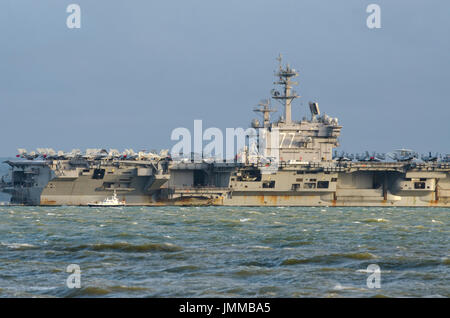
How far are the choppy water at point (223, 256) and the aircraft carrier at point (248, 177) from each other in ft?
40.1

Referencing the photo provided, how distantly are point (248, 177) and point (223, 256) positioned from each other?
28803 mm

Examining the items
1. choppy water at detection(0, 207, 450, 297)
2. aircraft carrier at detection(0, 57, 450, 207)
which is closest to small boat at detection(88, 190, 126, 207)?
aircraft carrier at detection(0, 57, 450, 207)

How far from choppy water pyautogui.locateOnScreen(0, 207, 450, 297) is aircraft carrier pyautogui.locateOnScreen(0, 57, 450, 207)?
12.2 meters

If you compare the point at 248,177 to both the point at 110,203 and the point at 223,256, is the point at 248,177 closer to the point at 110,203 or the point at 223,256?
the point at 110,203

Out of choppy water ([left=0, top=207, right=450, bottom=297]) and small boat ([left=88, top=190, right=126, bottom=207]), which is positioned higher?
small boat ([left=88, top=190, right=126, bottom=207])

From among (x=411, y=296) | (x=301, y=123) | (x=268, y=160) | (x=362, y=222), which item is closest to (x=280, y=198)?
(x=268, y=160)

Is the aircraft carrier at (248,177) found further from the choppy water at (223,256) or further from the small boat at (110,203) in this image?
the choppy water at (223,256)

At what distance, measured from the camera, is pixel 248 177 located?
50.7 metres

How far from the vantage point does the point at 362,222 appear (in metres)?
36.1

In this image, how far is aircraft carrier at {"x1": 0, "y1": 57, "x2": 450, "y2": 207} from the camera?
49.4 metres

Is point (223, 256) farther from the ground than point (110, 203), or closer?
closer

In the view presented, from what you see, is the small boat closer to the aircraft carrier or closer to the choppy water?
the aircraft carrier

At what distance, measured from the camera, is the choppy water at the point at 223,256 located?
16.6 metres

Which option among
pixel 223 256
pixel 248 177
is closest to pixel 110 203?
pixel 248 177
